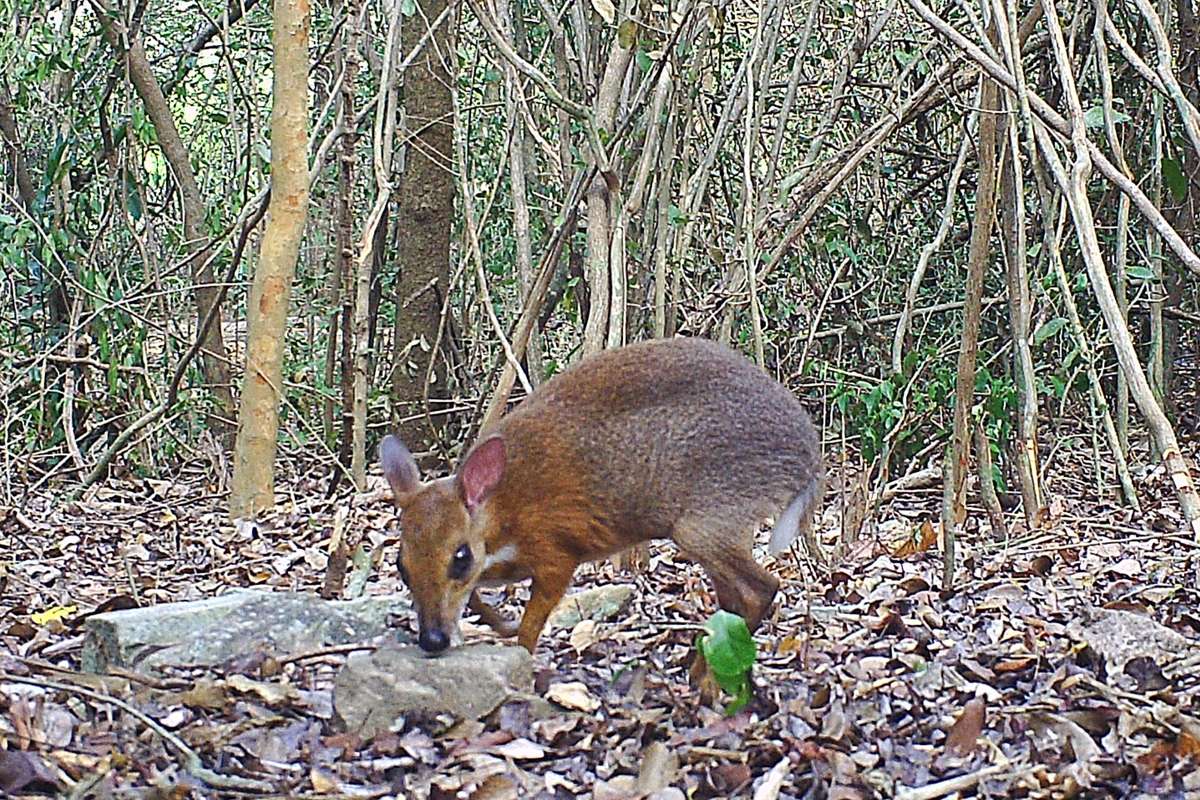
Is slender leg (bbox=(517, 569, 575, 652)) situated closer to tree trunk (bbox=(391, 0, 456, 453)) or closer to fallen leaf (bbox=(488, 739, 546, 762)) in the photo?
fallen leaf (bbox=(488, 739, 546, 762))

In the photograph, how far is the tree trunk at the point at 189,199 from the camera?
8.12m

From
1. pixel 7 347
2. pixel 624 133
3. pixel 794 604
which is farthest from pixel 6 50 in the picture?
pixel 794 604

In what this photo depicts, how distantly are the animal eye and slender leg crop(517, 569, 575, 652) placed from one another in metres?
0.27

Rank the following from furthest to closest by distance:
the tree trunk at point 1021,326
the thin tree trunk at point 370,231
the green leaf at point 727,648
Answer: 1. the thin tree trunk at point 370,231
2. the tree trunk at point 1021,326
3. the green leaf at point 727,648

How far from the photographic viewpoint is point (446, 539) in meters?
4.38

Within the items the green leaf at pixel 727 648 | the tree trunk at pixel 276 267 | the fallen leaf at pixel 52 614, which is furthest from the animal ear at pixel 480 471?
the tree trunk at pixel 276 267

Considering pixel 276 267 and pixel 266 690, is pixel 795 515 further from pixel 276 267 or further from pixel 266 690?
pixel 276 267

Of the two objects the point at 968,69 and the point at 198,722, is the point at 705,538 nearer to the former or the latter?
the point at 198,722

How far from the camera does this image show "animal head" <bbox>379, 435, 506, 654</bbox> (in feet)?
14.1

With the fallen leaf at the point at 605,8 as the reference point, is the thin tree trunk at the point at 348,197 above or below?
below

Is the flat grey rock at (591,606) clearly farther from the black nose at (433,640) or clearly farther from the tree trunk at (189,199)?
the tree trunk at (189,199)

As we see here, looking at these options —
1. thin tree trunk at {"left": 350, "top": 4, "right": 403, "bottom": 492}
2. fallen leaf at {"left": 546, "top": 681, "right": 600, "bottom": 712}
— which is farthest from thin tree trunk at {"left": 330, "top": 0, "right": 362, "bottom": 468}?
fallen leaf at {"left": 546, "top": 681, "right": 600, "bottom": 712}

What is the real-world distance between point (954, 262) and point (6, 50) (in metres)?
5.20

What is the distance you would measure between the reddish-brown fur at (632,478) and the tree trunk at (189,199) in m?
3.69
